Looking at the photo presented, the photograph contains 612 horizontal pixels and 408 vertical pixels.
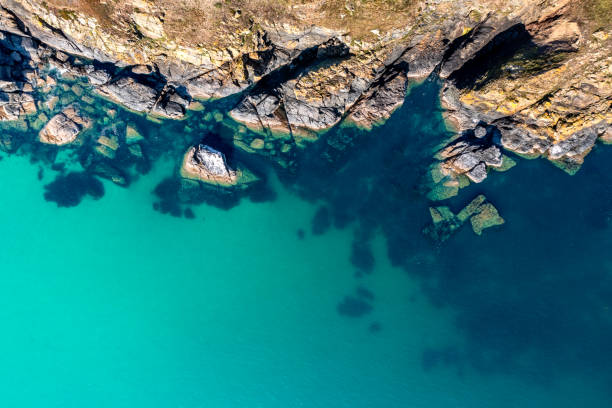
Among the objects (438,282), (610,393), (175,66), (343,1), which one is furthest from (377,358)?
(175,66)

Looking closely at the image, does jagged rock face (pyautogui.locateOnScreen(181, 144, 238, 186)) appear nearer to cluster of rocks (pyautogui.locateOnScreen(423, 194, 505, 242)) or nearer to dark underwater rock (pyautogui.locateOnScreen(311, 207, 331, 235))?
dark underwater rock (pyautogui.locateOnScreen(311, 207, 331, 235))

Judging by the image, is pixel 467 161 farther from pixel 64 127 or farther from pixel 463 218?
pixel 64 127

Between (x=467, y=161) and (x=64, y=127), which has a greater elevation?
(x=64, y=127)

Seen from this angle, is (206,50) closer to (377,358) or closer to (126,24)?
(126,24)

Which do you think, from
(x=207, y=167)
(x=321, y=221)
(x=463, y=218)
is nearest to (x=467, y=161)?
(x=463, y=218)

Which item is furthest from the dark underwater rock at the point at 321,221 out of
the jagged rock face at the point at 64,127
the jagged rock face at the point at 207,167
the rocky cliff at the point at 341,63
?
the jagged rock face at the point at 64,127

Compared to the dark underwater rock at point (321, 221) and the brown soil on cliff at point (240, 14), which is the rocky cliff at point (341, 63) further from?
the dark underwater rock at point (321, 221)
